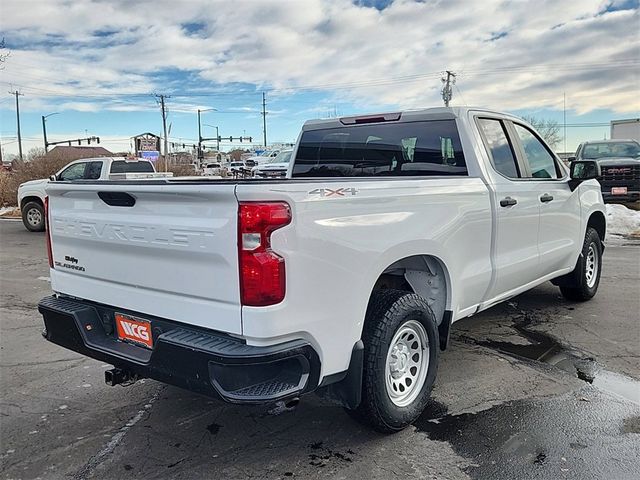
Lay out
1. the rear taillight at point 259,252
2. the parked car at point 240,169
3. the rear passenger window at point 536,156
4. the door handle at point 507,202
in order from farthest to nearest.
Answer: the parked car at point 240,169
the rear passenger window at point 536,156
the door handle at point 507,202
the rear taillight at point 259,252

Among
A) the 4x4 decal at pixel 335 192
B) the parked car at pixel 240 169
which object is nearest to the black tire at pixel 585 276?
the 4x4 decal at pixel 335 192

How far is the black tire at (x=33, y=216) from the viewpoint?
1462cm

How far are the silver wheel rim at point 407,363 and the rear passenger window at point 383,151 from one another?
56.0 inches

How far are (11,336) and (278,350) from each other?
4107mm

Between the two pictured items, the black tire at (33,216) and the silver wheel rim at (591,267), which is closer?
the silver wheel rim at (591,267)

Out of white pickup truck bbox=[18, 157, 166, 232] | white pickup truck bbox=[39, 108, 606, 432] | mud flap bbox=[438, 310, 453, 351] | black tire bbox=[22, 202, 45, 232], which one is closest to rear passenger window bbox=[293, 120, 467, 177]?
white pickup truck bbox=[39, 108, 606, 432]

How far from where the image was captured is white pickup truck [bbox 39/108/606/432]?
2615mm

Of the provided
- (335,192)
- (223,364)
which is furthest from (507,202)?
(223,364)

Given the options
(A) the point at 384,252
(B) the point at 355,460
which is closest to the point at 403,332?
(A) the point at 384,252

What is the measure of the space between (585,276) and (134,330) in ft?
16.6

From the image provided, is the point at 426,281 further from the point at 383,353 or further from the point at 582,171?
the point at 582,171

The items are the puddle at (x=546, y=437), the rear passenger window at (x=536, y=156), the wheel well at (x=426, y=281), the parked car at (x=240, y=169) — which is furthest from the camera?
the parked car at (x=240, y=169)

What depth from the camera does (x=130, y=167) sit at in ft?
47.3

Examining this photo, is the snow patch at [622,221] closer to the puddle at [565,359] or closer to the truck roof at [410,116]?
the puddle at [565,359]
